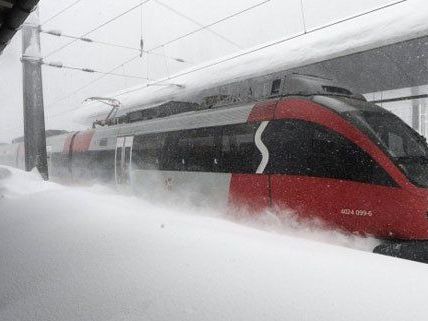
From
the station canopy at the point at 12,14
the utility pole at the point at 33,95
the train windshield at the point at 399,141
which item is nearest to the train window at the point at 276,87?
the train windshield at the point at 399,141

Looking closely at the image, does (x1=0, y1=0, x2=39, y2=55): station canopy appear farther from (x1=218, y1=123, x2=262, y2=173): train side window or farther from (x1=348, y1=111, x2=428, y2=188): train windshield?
(x1=348, y1=111, x2=428, y2=188): train windshield

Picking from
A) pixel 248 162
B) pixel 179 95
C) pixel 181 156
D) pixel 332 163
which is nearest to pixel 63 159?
pixel 179 95

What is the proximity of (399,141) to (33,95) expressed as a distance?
422 inches

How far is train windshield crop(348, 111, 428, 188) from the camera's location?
198 inches

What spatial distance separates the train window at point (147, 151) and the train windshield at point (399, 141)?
4.75 metres

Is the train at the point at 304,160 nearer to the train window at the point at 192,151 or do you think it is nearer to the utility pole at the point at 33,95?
the train window at the point at 192,151

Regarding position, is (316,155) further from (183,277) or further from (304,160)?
(183,277)

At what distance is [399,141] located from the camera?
18.9 feet

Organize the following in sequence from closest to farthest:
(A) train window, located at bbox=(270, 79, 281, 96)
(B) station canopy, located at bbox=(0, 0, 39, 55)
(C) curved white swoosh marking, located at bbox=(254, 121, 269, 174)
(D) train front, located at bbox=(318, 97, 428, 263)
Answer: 1. (B) station canopy, located at bbox=(0, 0, 39, 55)
2. (D) train front, located at bbox=(318, 97, 428, 263)
3. (C) curved white swoosh marking, located at bbox=(254, 121, 269, 174)
4. (A) train window, located at bbox=(270, 79, 281, 96)

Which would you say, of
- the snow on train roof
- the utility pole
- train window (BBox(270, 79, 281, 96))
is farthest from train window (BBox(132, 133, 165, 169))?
the utility pole

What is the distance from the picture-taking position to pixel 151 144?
920cm

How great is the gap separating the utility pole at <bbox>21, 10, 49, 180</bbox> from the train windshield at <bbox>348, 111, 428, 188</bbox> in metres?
10.1

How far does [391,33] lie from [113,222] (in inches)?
256

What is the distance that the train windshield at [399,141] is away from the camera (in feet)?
16.5
